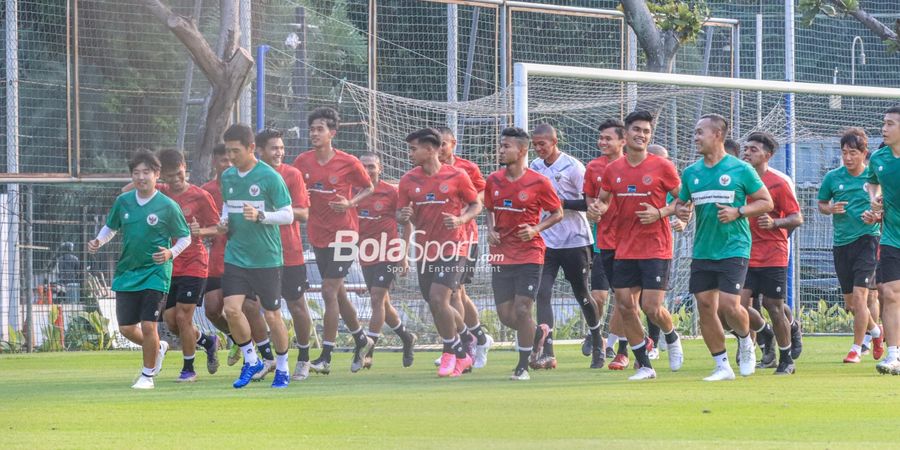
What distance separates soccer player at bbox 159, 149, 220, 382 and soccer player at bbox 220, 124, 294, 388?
88cm

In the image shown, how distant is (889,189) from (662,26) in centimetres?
710

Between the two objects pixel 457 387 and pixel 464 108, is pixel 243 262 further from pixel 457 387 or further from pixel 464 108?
pixel 464 108

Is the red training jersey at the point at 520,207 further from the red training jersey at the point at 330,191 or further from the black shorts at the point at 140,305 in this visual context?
the black shorts at the point at 140,305

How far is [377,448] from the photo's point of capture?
7.68 m

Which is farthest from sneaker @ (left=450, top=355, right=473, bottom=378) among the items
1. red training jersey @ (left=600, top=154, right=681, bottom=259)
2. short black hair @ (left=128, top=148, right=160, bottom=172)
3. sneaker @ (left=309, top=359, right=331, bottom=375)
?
short black hair @ (left=128, top=148, right=160, bottom=172)

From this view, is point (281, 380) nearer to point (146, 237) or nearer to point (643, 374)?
point (146, 237)

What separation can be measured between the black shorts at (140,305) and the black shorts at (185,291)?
35.9 inches

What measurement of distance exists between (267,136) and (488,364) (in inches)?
132

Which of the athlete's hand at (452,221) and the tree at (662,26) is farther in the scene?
the tree at (662,26)

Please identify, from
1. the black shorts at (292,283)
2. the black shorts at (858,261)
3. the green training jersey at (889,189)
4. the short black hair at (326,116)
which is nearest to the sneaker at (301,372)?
the black shorts at (292,283)

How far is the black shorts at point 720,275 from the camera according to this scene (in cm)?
1159

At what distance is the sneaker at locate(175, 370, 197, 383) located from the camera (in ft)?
41.2

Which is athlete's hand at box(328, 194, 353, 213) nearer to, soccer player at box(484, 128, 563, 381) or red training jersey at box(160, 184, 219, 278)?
red training jersey at box(160, 184, 219, 278)

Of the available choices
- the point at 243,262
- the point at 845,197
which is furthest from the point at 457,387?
the point at 845,197
